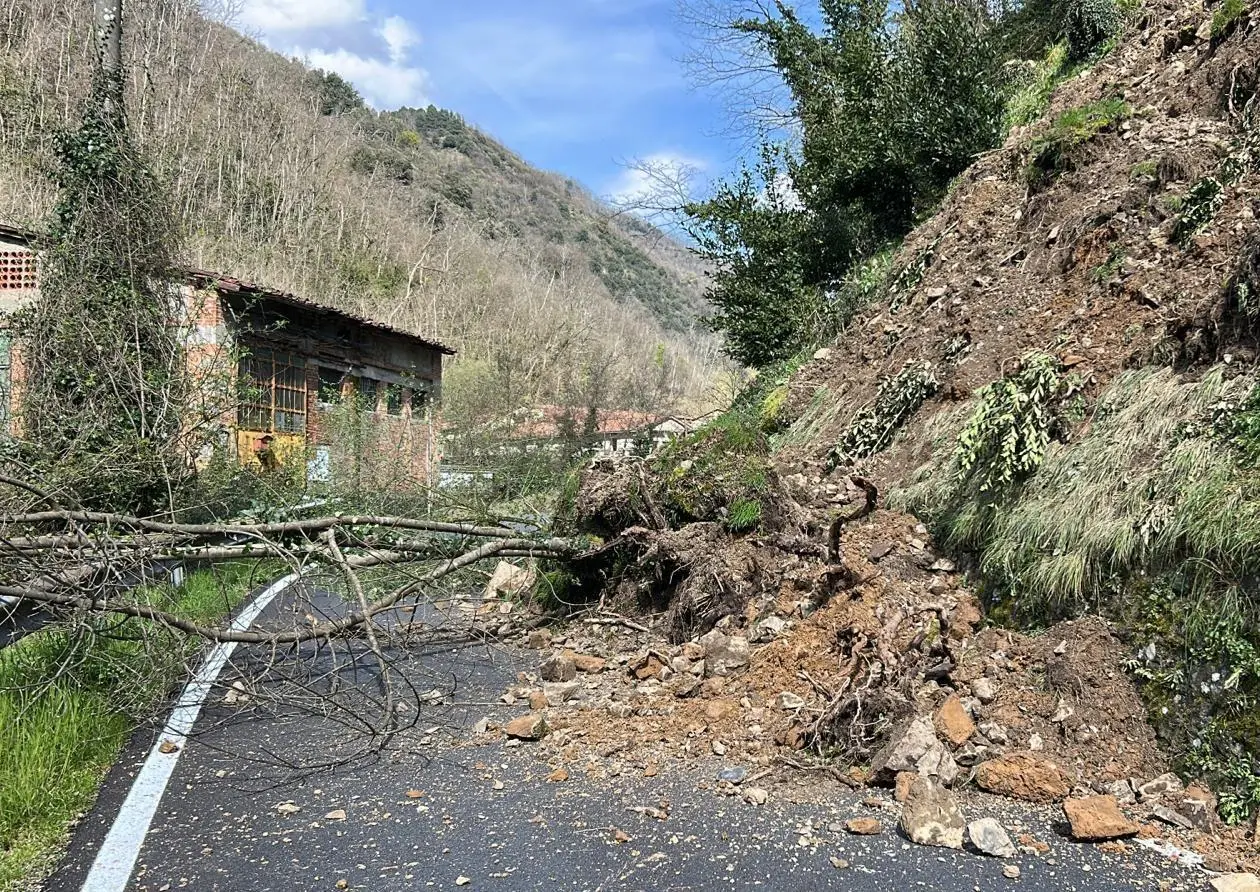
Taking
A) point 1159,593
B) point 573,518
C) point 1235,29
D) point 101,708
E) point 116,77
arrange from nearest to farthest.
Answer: point 1159,593 < point 101,708 < point 573,518 < point 1235,29 < point 116,77

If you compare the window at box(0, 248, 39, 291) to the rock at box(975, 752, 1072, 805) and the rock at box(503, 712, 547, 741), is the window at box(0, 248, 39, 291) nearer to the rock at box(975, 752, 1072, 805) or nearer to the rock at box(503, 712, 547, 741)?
the rock at box(503, 712, 547, 741)

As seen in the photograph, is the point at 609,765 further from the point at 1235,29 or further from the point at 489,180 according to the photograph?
the point at 489,180

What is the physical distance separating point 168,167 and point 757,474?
9.50 m

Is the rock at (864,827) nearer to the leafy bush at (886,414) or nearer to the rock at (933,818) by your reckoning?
the rock at (933,818)

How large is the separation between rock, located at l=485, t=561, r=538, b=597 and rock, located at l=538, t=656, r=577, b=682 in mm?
2289

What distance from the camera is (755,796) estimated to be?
4148mm

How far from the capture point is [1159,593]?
14.7ft

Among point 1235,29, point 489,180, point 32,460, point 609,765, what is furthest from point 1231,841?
point 489,180

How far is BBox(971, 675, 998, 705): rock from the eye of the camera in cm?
473

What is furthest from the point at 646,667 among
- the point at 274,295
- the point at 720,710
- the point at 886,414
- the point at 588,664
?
the point at 274,295

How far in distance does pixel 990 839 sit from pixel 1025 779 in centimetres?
60

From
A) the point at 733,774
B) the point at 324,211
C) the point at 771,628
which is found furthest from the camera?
the point at 324,211

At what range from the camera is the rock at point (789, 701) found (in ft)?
16.6

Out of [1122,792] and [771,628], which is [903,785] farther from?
[771,628]
